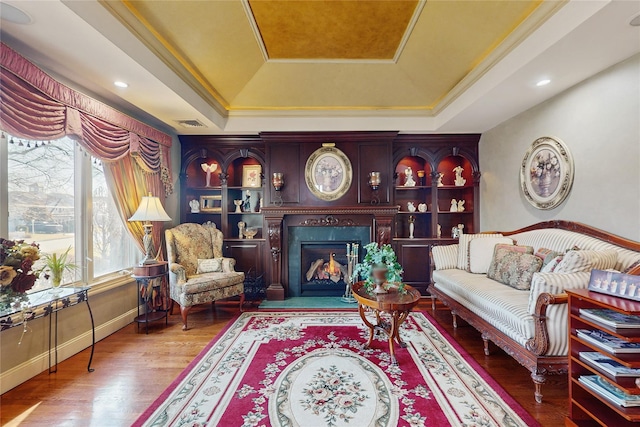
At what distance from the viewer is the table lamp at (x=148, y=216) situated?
3.17 meters

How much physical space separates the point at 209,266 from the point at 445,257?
3303 millimetres

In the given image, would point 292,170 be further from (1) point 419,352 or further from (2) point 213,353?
(1) point 419,352

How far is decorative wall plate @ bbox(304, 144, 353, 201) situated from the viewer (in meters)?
4.32

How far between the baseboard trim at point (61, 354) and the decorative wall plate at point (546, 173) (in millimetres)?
5024

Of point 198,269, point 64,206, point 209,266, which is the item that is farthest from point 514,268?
point 64,206

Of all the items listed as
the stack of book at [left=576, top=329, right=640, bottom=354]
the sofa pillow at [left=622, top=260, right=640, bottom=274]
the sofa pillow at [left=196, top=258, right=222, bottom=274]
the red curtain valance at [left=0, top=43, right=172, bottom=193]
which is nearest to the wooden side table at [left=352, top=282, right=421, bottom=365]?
the stack of book at [left=576, top=329, right=640, bottom=354]

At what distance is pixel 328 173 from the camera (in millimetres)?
4324

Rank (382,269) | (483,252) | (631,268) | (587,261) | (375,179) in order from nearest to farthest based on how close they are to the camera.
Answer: (631,268), (587,261), (382,269), (483,252), (375,179)

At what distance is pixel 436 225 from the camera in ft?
14.9

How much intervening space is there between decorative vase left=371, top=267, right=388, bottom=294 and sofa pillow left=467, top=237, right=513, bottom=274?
5.12 ft

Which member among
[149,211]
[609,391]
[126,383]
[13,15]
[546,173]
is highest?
[13,15]

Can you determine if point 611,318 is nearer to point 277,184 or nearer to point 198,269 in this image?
point 277,184

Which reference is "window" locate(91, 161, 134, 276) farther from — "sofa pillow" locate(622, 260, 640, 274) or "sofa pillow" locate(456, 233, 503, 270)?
"sofa pillow" locate(622, 260, 640, 274)

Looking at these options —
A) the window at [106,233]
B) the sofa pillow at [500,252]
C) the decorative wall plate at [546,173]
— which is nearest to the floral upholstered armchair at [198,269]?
the window at [106,233]
